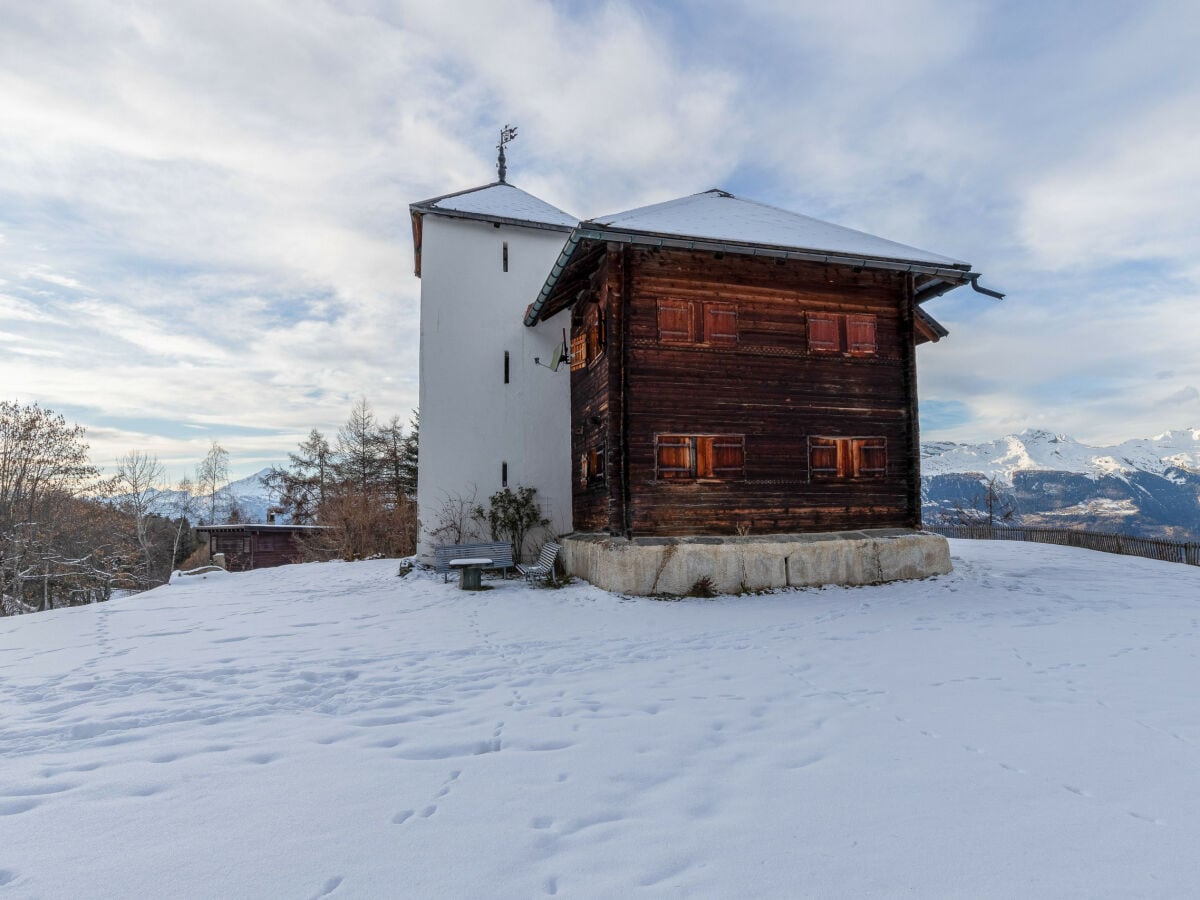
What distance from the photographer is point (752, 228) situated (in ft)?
43.5

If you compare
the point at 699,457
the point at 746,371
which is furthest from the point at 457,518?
the point at 746,371

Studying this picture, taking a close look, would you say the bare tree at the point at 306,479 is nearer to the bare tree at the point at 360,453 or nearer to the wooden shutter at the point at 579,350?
the bare tree at the point at 360,453

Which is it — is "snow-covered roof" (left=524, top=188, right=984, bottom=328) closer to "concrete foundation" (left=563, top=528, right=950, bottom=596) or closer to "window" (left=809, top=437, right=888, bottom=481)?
"window" (left=809, top=437, right=888, bottom=481)

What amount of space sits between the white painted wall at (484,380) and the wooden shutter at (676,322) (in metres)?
4.97

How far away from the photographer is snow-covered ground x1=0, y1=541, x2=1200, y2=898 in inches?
105

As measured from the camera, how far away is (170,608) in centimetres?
1084

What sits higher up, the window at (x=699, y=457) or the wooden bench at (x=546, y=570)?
the window at (x=699, y=457)

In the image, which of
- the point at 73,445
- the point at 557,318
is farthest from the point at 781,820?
the point at 73,445

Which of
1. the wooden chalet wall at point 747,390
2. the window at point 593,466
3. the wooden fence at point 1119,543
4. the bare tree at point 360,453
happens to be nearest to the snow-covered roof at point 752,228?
the wooden chalet wall at point 747,390

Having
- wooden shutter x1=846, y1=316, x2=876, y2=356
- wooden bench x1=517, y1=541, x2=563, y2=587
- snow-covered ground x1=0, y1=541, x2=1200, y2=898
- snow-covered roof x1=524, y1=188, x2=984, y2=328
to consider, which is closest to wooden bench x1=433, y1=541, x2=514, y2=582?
wooden bench x1=517, y1=541, x2=563, y2=587

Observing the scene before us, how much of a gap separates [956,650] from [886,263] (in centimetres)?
884

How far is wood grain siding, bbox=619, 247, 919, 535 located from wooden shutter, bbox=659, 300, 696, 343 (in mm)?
43

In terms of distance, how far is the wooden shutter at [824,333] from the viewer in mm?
13625

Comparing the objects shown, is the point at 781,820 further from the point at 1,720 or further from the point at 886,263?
the point at 886,263
